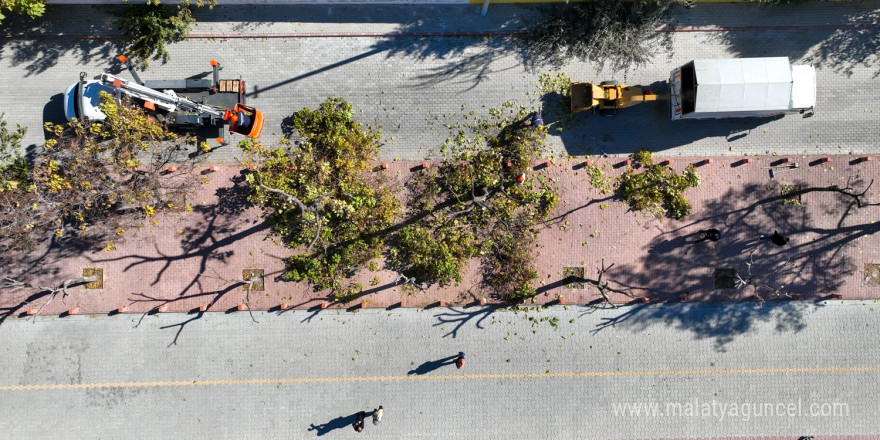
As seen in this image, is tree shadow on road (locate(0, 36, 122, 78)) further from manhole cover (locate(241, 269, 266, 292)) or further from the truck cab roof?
manhole cover (locate(241, 269, 266, 292))

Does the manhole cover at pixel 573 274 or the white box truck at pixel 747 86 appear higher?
the white box truck at pixel 747 86

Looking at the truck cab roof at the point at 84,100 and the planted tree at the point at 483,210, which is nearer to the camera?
the truck cab roof at the point at 84,100

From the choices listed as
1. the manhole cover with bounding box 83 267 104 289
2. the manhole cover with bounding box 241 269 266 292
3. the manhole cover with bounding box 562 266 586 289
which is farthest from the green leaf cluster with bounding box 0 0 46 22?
the manhole cover with bounding box 562 266 586 289

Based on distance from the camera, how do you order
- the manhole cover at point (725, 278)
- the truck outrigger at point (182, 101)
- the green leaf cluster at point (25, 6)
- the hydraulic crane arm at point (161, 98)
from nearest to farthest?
the green leaf cluster at point (25, 6) < the hydraulic crane arm at point (161, 98) < the truck outrigger at point (182, 101) < the manhole cover at point (725, 278)

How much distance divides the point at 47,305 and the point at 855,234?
29809 mm

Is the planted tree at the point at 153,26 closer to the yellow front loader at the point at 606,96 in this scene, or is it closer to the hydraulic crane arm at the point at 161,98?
the hydraulic crane arm at the point at 161,98

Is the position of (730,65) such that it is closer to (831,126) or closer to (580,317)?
(831,126)

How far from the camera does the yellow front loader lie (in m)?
17.7

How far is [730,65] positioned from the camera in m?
17.2

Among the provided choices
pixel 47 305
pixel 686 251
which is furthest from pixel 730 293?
pixel 47 305

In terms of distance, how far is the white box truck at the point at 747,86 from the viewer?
17.1 m

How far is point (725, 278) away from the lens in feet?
61.4

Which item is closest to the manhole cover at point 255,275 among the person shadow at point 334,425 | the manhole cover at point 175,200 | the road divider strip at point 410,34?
the manhole cover at point 175,200

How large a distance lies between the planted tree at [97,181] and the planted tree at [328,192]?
2.97 meters
